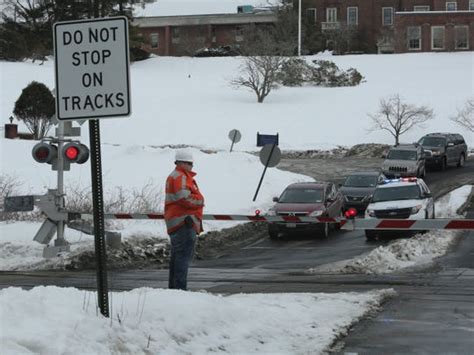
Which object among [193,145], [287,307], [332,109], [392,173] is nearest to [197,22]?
[332,109]

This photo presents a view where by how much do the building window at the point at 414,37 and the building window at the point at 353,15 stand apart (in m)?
8.95

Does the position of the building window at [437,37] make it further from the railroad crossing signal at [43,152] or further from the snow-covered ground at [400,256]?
the railroad crossing signal at [43,152]

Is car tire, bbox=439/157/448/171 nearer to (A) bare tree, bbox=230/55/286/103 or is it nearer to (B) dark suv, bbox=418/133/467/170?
(B) dark suv, bbox=418/133/467/170

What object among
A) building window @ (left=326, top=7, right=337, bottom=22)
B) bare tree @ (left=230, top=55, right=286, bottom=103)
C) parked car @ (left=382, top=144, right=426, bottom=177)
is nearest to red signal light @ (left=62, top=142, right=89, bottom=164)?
parked car @ (left=382, top=144, right=426, bottom=177)

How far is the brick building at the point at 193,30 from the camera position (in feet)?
292

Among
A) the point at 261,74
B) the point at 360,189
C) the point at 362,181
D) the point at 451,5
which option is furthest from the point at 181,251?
the point at 451,5

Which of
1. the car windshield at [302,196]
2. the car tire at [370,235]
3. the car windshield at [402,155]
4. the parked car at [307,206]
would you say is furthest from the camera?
the car windshield at [402,155]

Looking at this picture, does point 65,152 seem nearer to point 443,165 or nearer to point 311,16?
point 443,165

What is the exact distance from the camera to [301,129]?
55.2m

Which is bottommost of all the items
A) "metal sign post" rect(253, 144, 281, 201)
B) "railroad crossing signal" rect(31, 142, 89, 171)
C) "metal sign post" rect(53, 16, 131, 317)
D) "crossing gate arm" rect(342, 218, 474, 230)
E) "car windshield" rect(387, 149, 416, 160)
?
"crossing gate arm" rect(342, 218, 474, 230)

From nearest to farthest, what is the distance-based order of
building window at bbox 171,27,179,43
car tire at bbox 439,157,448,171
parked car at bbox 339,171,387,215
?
1. parked car at bbox 339,171,387,215
2. car tire at bbox 439,157,448,171
3. building window at bbox 171,27,179,43

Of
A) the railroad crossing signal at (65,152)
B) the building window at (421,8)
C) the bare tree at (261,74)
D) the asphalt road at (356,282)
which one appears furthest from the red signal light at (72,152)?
the building window at (421,8)

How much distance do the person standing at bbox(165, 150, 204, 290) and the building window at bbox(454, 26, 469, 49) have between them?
72116mm

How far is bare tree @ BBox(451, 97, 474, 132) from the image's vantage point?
53.7m
